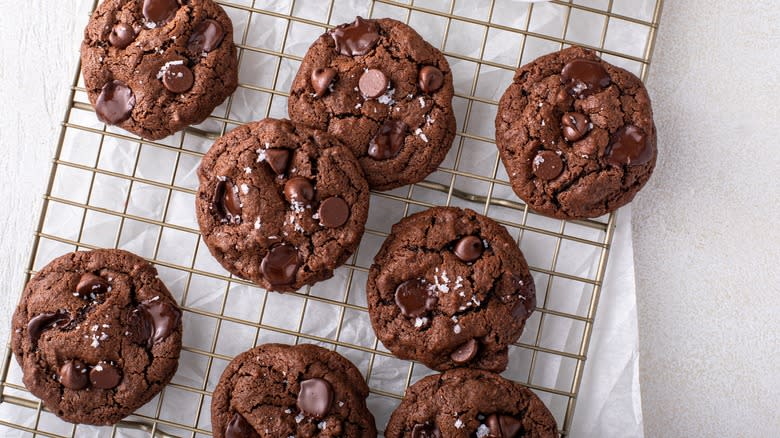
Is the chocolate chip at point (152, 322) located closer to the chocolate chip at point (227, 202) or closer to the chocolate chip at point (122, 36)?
the chocolate chip at point (227, 202)

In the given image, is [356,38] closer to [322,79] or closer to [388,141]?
[322,79]

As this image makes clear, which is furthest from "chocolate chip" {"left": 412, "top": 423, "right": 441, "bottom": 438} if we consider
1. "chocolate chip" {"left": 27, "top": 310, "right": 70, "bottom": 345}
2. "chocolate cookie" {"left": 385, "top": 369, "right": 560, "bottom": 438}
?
"chocolate chip" {"left": 27, "top": 310, "right": 70, "bottom": 345}

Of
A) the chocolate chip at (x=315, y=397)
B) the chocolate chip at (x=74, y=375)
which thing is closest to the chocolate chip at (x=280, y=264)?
the chocolate chip at (x=315, y=397)

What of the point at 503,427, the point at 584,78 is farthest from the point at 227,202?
the point at 584,78

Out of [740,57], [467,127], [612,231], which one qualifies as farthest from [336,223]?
[740,57]

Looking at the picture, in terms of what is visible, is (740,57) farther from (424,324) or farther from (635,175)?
(424,324)

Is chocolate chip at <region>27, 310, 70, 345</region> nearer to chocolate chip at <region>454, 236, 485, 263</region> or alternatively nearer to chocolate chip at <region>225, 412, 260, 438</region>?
chocolate chip at <region>225, 412, 260, 438</region>
